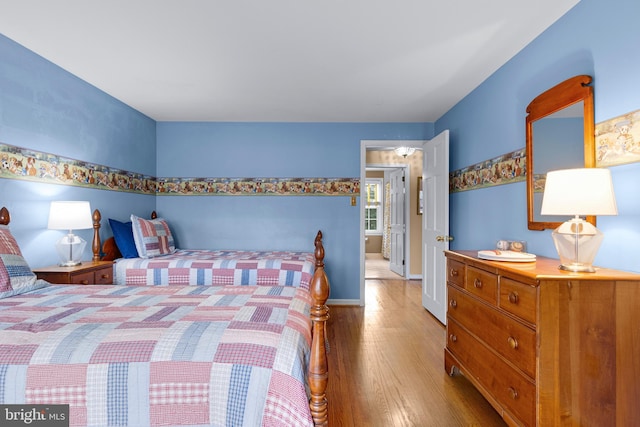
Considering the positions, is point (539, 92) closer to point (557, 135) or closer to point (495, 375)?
point (557, 135)

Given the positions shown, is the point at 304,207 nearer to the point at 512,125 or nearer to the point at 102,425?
the point at 512,125

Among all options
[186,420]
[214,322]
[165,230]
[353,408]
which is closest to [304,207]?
[165,230]

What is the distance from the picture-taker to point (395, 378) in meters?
2.44

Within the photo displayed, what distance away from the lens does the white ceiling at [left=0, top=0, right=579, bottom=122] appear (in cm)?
199

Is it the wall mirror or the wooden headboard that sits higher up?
the wall mirror

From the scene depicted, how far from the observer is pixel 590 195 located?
1.50 meters

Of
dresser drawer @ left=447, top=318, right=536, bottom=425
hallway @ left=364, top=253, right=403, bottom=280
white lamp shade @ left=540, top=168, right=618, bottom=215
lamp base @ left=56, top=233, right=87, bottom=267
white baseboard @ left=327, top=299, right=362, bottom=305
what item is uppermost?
white lamp shade @ left=540, top=168, right=618, bottom=215

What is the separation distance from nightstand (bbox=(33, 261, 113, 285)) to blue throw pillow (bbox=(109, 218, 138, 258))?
0.37 m

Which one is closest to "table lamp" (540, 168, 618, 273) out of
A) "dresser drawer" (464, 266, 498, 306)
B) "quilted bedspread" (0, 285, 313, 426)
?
"dresser drawer" (464, 266, 498, 306)

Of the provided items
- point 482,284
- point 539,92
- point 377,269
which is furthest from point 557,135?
point 377,269

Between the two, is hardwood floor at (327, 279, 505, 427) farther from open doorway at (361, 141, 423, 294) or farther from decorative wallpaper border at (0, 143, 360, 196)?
open doorway at (361, 141, 423, 294)

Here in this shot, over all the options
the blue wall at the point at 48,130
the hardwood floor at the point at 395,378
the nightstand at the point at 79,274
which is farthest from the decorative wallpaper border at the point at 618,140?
the blue wall at the point at 48,130

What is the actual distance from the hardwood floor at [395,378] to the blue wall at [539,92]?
1.08 meters

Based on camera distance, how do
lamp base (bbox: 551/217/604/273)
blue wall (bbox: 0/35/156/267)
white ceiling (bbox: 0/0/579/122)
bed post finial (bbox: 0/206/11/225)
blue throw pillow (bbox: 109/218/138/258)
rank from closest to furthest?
lamp base (bbox: 551/217/604/273), white ceiling (bbox: 0/0/579/122), bed post finial (bbox: 0/206/11/225), blue wall (bbox: 0/35/156/267), blue throw pillow (bbox: 109/218/138/258)
